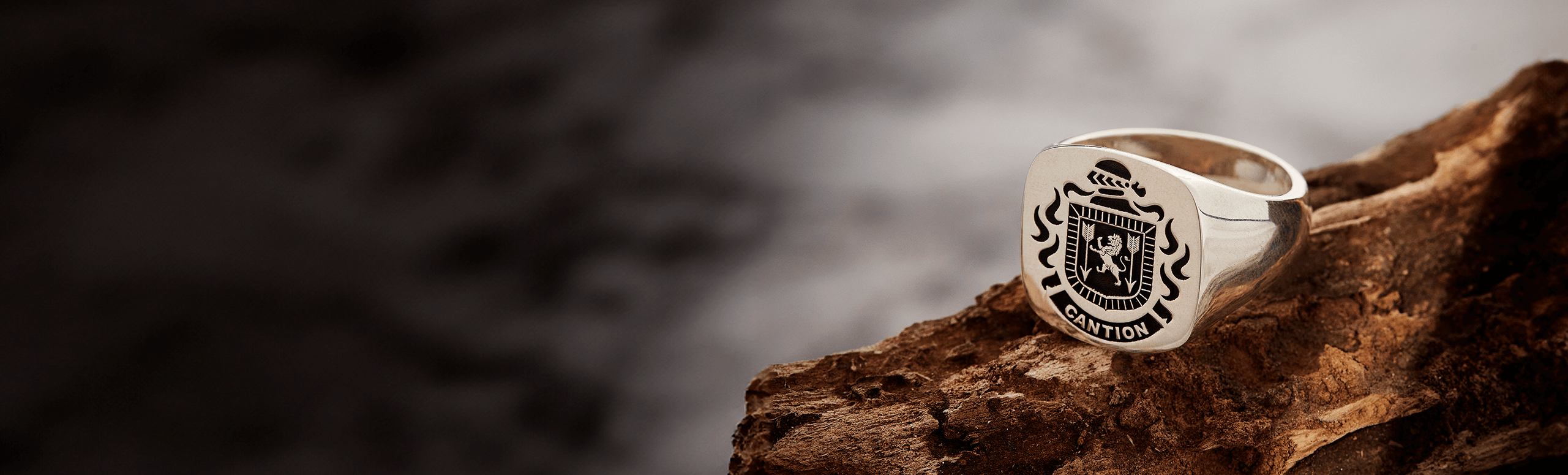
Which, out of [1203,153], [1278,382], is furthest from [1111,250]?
[1203,153]

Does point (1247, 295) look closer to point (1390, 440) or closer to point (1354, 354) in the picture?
point (1354, 354)

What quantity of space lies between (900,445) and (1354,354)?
42.7 inches

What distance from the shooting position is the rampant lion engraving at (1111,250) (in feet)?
6.91

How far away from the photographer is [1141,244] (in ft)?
6.86

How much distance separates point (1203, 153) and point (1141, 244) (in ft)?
2.65

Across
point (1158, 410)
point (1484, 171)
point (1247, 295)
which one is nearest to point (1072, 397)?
point (1158, 410)

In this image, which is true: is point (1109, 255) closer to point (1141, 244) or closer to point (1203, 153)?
point (1141, 244)

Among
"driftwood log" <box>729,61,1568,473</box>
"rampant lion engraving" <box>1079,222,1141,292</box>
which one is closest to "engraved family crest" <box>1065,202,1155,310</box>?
"rampant lion engraving" <box>1079,222,1141,292</box>

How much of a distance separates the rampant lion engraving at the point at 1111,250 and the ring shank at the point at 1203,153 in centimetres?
52

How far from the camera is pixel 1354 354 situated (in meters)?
2.15

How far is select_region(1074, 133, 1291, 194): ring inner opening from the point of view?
2654 mm

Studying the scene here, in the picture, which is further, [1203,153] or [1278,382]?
[1203,153]

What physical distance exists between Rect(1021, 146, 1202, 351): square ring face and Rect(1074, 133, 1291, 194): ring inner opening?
0.52 metres

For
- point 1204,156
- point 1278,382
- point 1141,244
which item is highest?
point 1204,156
